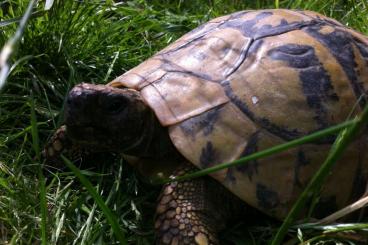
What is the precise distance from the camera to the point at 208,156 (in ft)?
4.81

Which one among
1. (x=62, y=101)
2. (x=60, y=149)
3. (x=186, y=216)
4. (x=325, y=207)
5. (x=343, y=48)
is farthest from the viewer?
(x=62, y=101)

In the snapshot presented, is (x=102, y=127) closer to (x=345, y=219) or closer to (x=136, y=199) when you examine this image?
(x=136, y=199)

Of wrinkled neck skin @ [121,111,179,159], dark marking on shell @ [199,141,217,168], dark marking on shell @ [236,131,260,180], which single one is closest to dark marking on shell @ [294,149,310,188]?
dark marking on shell @ [236,131,260,180]

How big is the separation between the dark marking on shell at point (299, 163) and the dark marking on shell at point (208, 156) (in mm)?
233

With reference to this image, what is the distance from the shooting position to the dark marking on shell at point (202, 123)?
4.90 feet

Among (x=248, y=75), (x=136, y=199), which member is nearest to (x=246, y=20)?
(x=248, y=75)

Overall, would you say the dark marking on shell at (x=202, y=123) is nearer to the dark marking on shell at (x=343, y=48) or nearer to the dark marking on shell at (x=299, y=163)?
the dark marking on shell at (x=299, y=163)

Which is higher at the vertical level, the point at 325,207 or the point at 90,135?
the point at 90,135

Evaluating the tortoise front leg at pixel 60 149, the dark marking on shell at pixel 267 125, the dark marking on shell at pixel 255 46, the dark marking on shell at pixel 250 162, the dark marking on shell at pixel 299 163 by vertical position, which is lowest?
the tortoise front leg at pixel 60 149

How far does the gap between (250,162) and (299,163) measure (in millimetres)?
145

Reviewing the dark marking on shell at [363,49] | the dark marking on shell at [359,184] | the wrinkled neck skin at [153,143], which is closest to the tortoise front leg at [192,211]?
the wrinkled neck skin at [153,143]

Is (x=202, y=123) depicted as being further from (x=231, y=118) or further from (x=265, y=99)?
(x=265, y=99)

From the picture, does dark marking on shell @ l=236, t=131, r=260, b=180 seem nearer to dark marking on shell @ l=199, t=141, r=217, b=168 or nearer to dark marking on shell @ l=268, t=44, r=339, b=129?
dark marking on shell @ l=199, t=141, r=217, b=168

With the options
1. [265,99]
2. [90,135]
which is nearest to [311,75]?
[265,99]
